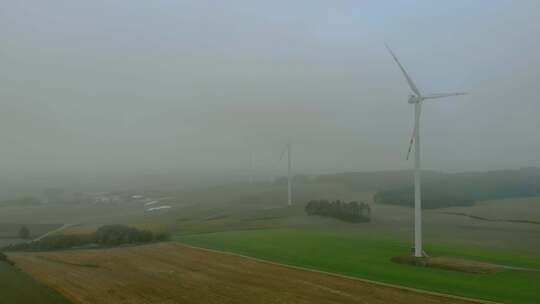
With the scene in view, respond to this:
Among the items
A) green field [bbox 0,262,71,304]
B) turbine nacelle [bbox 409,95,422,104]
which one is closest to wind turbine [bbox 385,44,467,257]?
turbine nacelle [bbox 409,95,422,104]

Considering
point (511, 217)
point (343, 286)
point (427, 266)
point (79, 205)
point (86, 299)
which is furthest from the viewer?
point (79, 205)

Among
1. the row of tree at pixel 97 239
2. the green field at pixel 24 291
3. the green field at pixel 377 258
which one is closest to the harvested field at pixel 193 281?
the green field at pixel 24 291

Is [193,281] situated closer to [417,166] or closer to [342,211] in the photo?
[417,166]

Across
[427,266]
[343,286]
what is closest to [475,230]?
[427,266]

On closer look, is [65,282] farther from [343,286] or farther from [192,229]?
[192,229]

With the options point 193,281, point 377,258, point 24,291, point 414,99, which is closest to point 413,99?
point 414,99

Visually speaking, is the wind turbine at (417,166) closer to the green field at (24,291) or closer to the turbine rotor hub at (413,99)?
the turbine rotor hub at (413,99)

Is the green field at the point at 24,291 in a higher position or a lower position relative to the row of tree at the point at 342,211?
lower
